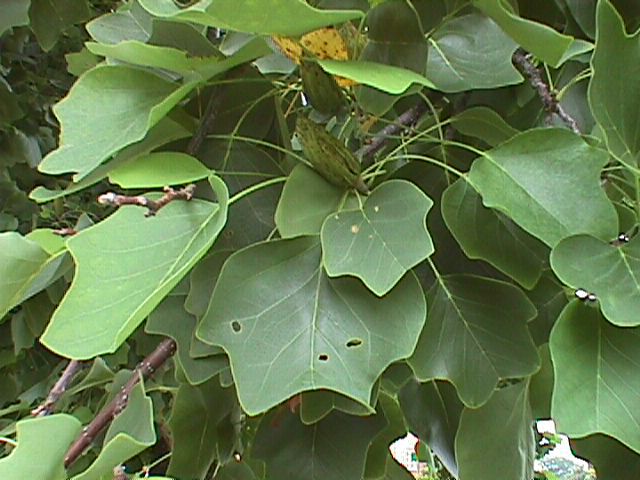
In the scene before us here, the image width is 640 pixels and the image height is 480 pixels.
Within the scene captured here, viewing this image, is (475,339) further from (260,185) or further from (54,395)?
(54,395)

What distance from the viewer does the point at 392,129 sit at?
548 mm

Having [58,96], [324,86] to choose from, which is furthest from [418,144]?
[58,96]

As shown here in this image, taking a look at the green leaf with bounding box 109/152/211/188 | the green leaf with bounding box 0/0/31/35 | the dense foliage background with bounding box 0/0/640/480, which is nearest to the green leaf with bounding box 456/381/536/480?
the dense foliage background with bounding box 0/0/640/480

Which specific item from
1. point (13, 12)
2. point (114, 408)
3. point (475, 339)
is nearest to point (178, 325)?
point (114, 408)

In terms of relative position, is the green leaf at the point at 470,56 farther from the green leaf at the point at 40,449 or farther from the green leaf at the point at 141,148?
the green leaf at the point at 40,449

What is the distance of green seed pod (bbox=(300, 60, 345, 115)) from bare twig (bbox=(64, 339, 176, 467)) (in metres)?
0.19

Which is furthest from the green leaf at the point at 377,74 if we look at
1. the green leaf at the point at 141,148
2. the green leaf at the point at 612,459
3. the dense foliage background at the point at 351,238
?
the green leaf at the point at 612,459

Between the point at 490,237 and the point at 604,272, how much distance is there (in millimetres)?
74

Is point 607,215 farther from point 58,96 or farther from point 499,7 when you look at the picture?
point 58,96

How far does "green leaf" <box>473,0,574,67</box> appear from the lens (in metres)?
0.38

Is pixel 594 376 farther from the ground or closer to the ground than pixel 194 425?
farther from the ground

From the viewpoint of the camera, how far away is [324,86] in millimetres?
442

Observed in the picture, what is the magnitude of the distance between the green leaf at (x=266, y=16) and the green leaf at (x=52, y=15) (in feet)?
1.89

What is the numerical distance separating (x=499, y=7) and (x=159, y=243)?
0.20 metres
